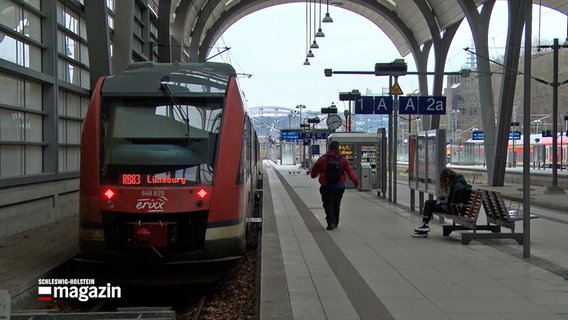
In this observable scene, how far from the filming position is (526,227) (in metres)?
8.57

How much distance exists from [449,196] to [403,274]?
367cm

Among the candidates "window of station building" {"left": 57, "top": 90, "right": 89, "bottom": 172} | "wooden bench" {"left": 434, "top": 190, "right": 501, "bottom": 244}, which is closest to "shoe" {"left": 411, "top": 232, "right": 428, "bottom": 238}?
"wooden bench" {"left": 434, "top": 190, "right": 501, "bottom": 244}

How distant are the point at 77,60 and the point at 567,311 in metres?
14.4

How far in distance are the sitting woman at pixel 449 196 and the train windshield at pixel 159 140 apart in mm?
4992

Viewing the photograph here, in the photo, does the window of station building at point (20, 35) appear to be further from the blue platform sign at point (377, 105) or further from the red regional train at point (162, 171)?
the blue platform sign at point (377, 105)

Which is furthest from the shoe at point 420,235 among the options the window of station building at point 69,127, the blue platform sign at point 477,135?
the blue platform sign at point 477,135

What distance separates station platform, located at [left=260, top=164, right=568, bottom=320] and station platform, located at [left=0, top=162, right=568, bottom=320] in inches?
0.5

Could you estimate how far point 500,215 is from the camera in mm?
10320

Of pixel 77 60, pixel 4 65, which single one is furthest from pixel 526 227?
pixel 77 60

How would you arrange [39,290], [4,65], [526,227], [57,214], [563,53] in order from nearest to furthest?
[39,290] → [526,227] → [4,65] → [57,214] → [563,53]

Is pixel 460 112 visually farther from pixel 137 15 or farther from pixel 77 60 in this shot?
pixel 77 60

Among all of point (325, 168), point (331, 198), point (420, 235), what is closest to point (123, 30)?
point (325, 168)

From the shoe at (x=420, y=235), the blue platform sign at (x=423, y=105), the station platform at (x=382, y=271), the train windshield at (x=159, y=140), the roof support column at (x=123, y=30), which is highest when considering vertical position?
the roof support column at (x=123, y=30)

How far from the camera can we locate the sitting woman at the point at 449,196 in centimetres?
1055
